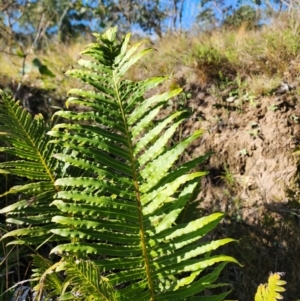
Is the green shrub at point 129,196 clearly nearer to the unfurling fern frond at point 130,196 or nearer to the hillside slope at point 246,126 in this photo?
the unfurling fern frond at point 130,196

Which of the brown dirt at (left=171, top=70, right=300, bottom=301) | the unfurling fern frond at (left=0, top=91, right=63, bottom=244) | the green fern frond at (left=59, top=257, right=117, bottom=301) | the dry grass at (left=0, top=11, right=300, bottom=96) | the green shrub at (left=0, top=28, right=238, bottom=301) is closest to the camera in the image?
the green fern frond at (left=59, top=257, right=117, bottom=301)

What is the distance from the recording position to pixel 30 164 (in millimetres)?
1877

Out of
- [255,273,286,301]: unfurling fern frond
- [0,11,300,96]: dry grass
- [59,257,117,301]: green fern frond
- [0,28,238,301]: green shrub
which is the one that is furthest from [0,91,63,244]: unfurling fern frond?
[0,11,300,96]: dry grass

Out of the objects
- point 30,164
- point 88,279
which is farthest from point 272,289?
point 30,164

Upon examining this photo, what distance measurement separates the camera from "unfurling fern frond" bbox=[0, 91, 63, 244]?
1.80 m

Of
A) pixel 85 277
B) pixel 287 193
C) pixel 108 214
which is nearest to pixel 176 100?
pixel 287 193

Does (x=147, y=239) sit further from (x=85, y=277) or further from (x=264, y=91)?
(x=264, y=91)

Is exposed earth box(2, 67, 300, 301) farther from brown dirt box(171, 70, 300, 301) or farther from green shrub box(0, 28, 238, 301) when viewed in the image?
green shrub box(0, 28, 238, 301)

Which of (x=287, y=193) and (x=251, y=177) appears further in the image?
(x=251, y=177)

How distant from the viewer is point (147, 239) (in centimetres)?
160

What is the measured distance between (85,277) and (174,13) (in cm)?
630

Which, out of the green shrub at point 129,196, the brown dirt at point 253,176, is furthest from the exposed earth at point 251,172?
the green shrub at point 129,196

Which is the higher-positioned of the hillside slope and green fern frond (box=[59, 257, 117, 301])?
the hillside slope

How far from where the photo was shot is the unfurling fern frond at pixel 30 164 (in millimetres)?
1805
